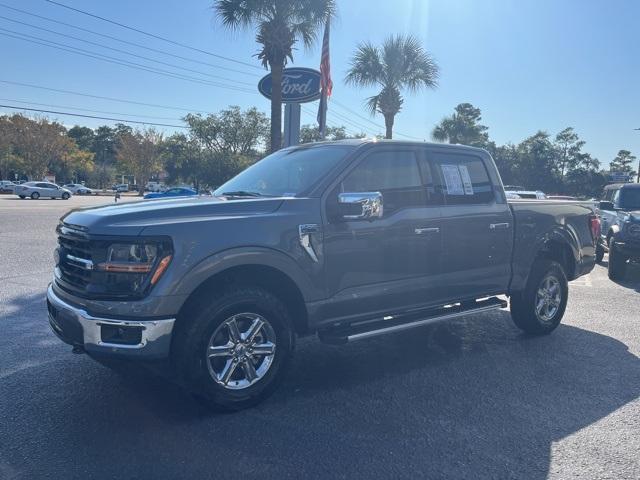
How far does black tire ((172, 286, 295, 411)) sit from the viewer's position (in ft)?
11.9

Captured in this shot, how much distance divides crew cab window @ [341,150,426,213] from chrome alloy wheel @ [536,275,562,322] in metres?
2.16

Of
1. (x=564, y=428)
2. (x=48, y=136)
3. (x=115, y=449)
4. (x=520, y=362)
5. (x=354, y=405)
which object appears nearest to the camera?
(x=115, y=449)

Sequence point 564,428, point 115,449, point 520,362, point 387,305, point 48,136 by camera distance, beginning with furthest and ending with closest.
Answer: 1. point 48,136
2. point 520,362
3. point 387,305
4. point 564,428
5. point 115,449

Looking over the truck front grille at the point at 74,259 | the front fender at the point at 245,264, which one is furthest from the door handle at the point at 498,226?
the truck front grille at the point at 74,259

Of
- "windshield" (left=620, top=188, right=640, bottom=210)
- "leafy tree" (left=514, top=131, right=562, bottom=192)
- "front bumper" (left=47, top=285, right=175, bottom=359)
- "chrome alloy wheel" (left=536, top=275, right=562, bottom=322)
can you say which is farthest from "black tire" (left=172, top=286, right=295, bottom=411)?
"leafy tree" (left=514, top=131, right=562, bottom=192)

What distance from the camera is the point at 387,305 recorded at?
469cm

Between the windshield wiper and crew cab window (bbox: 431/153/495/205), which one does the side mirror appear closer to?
the windshield wiper

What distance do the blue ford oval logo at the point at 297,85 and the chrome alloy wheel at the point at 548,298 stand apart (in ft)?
42.8

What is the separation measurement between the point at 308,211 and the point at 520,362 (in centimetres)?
266

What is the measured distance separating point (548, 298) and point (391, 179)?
270 cm

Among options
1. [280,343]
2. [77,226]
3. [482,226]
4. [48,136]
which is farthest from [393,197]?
[48,136]

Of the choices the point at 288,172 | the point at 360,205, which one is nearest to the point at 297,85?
the point at 288,172

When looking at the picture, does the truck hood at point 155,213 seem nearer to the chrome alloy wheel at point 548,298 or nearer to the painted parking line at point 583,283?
the chrome alloy wheel at point 548,298

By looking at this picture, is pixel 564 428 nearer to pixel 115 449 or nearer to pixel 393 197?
pixel 393 197
